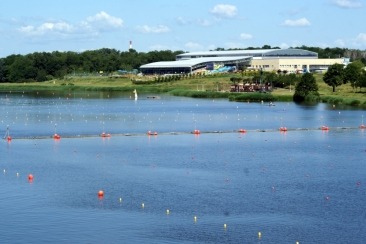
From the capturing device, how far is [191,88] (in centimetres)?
14512

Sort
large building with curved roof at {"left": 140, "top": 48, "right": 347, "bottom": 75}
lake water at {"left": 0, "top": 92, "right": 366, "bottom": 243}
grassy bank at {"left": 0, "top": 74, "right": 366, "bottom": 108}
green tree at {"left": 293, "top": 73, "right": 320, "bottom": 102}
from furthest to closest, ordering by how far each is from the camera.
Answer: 1. large building with curved roof at {"left": 140, "top": 48, "right": 347, "bottom": 75}
2. grassy bank at {"left": 0, "top": 74, "right": 366, "bottom": 108}
3. green tree at {"left": 293, "top": 73, "right": 320, "bottom": 102}
4. lake water at {"left": 0, "top": 92, "right": 366, "bottom": 243}

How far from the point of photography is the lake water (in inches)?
1302

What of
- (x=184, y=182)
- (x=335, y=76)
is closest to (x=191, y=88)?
(x=335, y=76)

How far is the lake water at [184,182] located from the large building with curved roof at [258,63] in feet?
287

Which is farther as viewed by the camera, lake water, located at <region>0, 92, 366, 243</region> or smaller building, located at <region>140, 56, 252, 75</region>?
smaller building, located at <region>140, 56, 252, 75</region>

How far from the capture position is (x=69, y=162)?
51.8 metres

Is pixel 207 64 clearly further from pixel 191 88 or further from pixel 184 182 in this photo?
pixel 184 182

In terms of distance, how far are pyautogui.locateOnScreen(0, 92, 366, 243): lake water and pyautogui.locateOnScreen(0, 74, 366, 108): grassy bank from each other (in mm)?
30483

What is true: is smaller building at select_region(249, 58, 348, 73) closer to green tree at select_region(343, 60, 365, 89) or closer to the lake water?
green tree at select_region(343, 60, 365, 89)

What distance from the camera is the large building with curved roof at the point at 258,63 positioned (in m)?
169

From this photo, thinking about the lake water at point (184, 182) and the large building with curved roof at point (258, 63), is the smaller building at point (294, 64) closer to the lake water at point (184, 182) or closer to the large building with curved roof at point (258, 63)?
the large building with curved roof at point (258, 63)

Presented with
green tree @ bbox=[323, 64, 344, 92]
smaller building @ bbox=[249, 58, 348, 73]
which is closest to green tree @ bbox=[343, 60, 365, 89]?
green tree @ bbox=[323, 64, 344, 92]

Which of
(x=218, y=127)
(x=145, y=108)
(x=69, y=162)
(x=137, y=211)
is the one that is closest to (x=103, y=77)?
(x=145, y=108)

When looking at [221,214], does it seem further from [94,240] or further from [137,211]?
[94,240]
